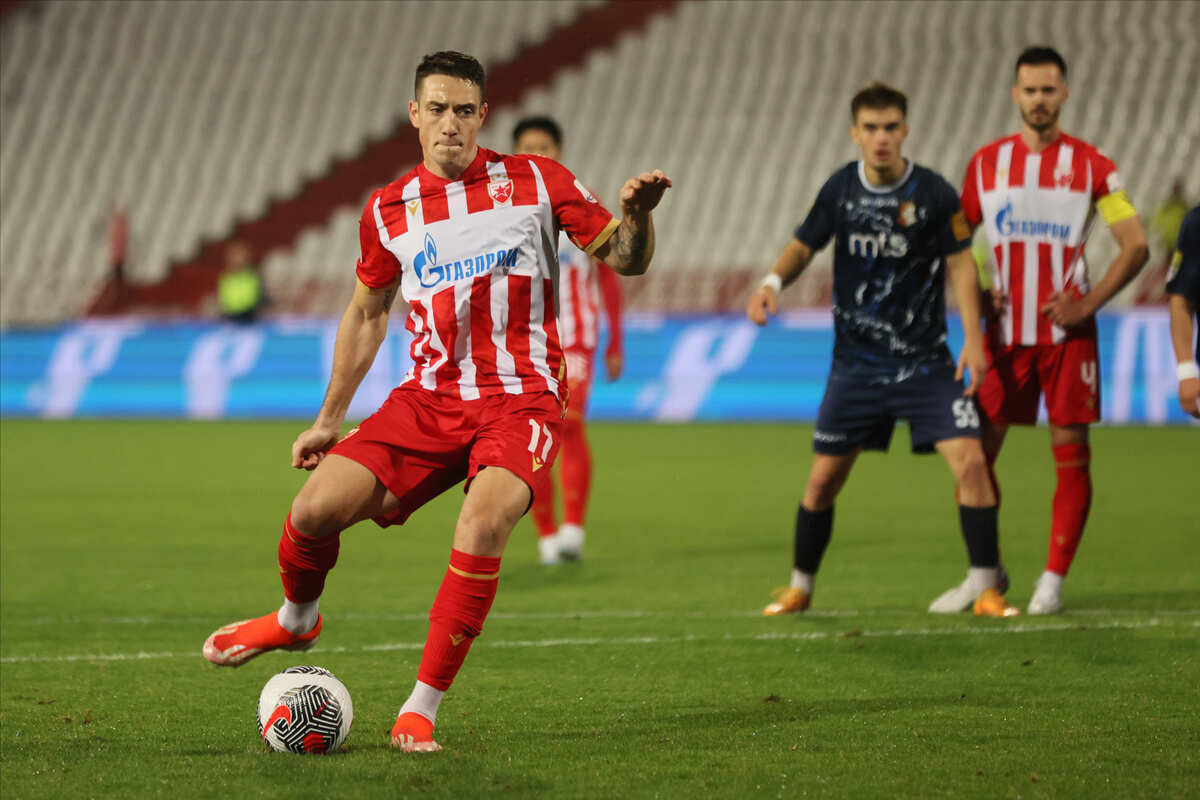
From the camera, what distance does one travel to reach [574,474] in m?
7.61

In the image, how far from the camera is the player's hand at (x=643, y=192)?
377 cm

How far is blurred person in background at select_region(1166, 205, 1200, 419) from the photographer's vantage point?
210 inches

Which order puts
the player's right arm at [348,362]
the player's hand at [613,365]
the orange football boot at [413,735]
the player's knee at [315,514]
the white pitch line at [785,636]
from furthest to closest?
the player's hand at [613,365] < the white pitch line at [785,636] < the player's right arm at [348,362] < the player's knee at [315,514] < the orange football boot at [413,735]

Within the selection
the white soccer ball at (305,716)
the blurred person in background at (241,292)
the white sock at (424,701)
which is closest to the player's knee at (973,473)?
the white sock at (424,701)

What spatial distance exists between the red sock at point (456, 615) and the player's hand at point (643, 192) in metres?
0.91

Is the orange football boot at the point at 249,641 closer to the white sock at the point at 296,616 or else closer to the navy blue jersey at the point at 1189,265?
the white sock at the point at 296,616

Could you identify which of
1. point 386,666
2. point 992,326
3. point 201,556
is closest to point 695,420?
point 201,556

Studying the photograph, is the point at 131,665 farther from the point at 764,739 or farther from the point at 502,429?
the point at 764,739

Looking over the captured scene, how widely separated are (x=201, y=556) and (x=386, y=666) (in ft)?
9.48

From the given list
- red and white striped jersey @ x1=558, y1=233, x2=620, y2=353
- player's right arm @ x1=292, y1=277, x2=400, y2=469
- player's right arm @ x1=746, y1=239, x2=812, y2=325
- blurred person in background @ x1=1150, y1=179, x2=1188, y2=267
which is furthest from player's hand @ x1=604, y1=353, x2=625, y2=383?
blurred person in background @ x1=1150, y1=179, x2=1188, y2=267

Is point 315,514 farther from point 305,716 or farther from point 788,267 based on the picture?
point 788,267

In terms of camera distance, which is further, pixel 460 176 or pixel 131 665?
pixel 131 665

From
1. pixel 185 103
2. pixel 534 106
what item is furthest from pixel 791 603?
pixel 185 103

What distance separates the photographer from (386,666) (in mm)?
4977
